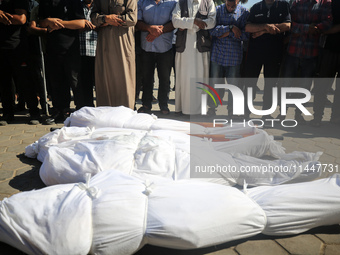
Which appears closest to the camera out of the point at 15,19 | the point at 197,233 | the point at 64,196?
the point at 197,233

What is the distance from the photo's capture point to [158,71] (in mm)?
5266

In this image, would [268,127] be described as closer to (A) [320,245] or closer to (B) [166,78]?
(B) [166,78]

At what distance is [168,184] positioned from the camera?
6.46 ft

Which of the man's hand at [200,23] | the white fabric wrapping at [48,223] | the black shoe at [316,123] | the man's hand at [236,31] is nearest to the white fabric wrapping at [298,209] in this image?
the white fabric wrapping at [48,223]

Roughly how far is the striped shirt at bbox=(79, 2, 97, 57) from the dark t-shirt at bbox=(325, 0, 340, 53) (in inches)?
143

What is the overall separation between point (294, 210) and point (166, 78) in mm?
3723

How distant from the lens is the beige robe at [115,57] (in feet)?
15.1

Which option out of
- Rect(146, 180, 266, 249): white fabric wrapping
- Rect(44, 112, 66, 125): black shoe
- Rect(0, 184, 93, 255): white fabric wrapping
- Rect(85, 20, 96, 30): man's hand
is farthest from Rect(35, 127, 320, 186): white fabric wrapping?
Rect(85, 20, 96, 30): man's hand

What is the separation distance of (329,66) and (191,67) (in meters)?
2.13

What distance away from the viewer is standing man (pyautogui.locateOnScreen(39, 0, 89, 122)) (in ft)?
14.4

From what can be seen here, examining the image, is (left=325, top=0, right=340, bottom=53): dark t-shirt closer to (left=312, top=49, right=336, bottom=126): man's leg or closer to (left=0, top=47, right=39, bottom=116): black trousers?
(left=312, top=49, right=336, bottom=126): man's leg

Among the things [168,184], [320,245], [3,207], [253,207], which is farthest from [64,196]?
[320,245]

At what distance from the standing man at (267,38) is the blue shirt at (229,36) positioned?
0.17 meters

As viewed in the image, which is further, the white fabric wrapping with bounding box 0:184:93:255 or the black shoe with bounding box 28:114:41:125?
the black shoe with bounding box 28:114:41:125
